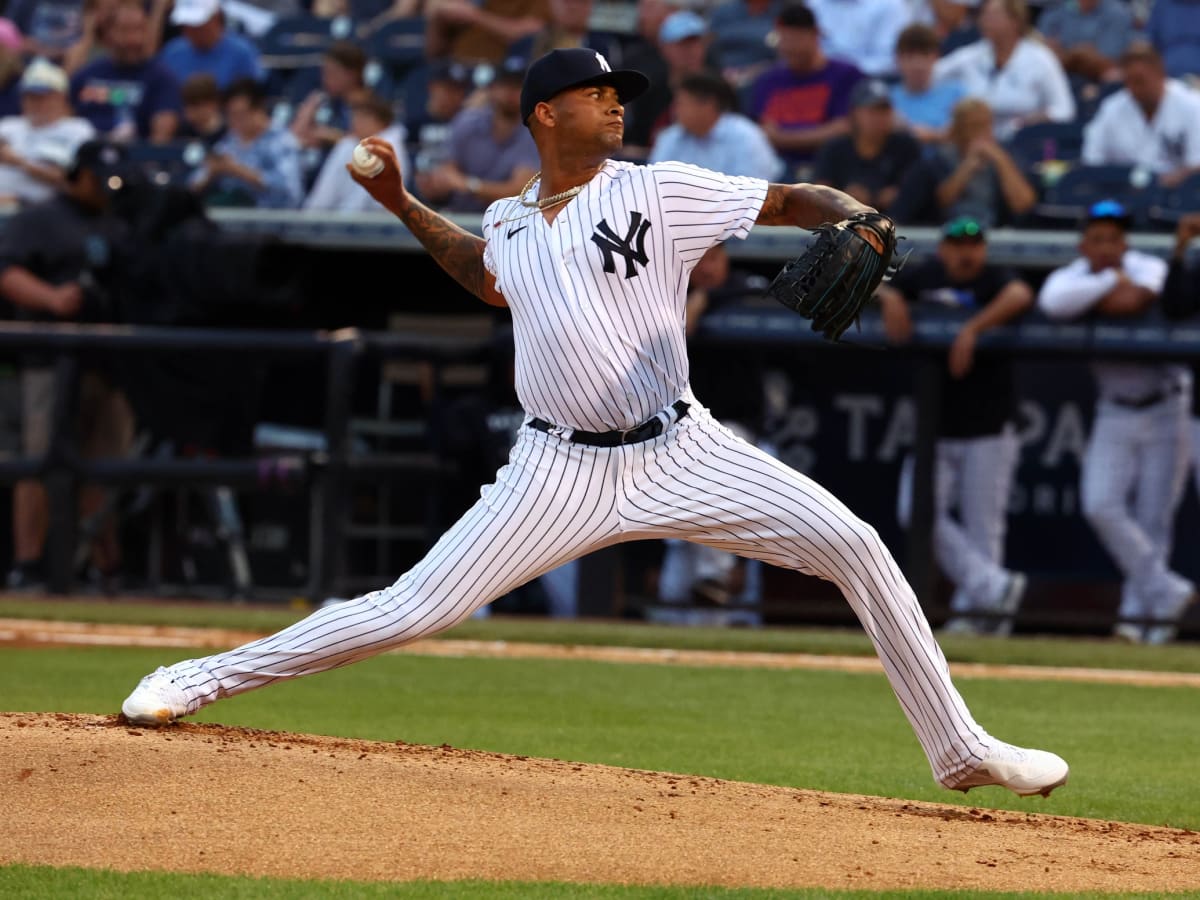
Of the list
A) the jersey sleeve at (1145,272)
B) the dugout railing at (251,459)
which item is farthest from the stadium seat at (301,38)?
the jersey sleeve at (1145,272)

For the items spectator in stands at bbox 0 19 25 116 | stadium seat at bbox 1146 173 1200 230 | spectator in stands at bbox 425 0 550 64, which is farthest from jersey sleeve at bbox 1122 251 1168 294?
spectator in stands at bbox 0 19 25 116

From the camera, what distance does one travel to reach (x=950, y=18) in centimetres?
1245

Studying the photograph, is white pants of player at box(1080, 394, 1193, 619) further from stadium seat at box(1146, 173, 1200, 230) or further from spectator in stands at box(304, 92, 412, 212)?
spectator in stands at box(304, 92, 412, 212)

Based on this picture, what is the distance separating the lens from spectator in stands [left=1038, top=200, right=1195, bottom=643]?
961 centimetres

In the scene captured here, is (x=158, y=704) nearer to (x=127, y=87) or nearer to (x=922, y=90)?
(x=922, y=90)

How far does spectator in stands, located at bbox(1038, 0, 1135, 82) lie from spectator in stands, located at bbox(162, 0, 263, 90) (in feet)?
17.3

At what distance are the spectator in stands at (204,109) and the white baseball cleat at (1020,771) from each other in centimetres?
907

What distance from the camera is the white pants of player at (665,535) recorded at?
4.46 m

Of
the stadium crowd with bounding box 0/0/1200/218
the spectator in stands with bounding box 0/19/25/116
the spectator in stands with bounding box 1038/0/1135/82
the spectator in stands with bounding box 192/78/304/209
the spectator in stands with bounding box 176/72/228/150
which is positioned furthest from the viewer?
the spectator in stands with bounding box 0/19/25/116

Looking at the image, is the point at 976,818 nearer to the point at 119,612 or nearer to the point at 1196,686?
the point at 1196,686

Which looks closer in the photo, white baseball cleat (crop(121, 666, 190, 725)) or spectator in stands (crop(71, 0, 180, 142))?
white baseball cleat (crop(121, 666, 190, 725))

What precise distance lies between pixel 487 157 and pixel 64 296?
2.50 m

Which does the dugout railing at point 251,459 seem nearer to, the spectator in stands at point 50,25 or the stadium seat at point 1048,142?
the stadium seat at point 1048,142

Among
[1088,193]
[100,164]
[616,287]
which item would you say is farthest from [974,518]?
[616,287]
